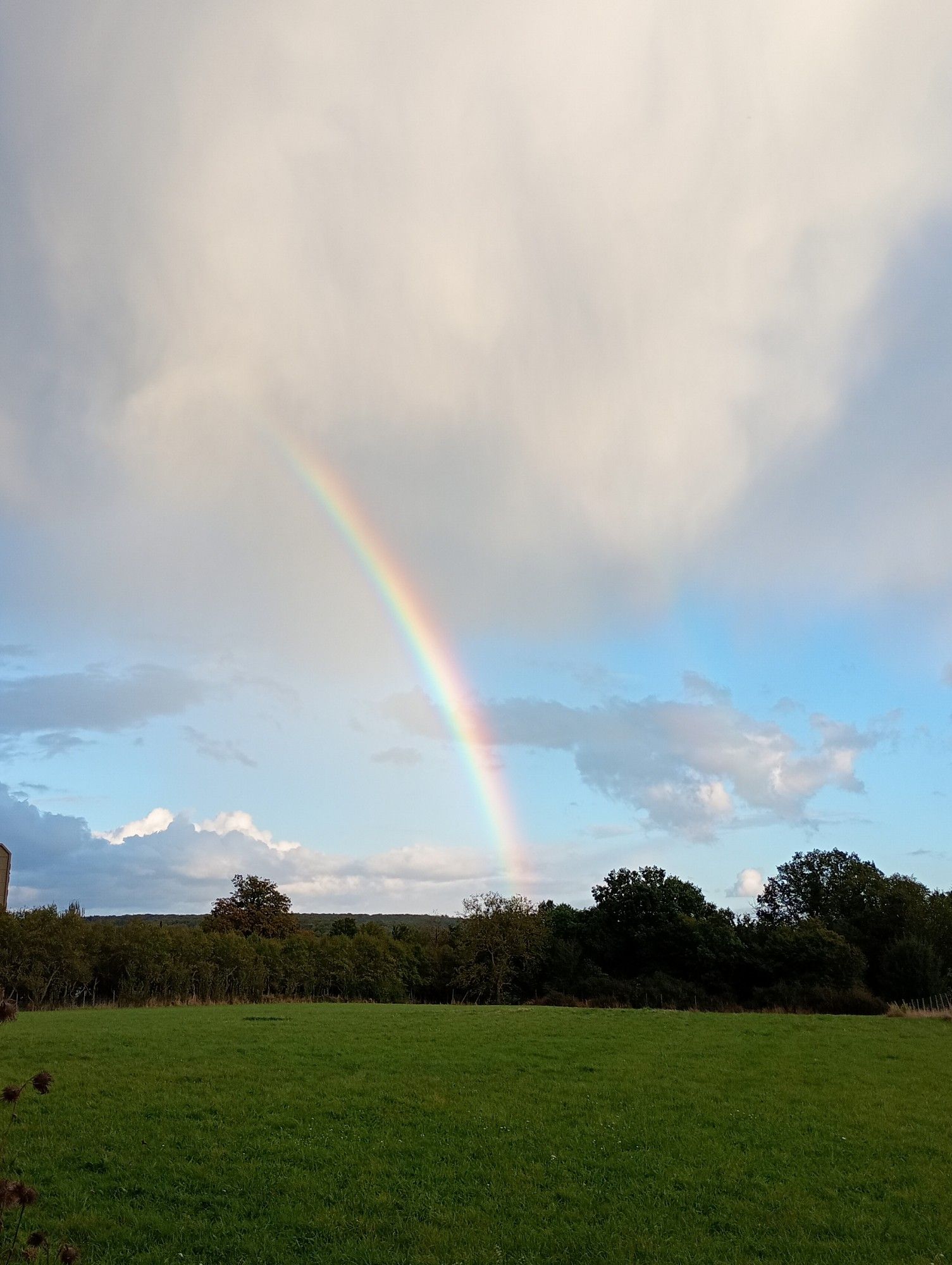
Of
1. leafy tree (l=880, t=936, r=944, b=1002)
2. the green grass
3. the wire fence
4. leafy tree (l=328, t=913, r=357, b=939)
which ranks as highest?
leafy tree (l=328, t=913, r=357, b=939)

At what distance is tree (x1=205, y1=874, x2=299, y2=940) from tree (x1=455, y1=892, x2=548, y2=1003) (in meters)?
24.3

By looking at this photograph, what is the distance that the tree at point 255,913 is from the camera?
89438mm

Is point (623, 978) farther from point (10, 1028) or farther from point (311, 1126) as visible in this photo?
point (311, 1126)

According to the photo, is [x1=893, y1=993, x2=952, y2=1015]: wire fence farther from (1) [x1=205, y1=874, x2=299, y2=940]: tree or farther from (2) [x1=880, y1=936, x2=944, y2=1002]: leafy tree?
(1) [x1=205, y1=874, x2=299, y2=940]: tree

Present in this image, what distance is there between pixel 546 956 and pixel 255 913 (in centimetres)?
3523

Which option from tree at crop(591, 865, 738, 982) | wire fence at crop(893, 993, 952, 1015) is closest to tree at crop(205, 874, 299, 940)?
tree at crop(591, 865, 738, 982)

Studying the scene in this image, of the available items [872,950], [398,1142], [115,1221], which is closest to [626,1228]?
[398,1142]

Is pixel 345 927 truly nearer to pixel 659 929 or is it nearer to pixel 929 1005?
pixel 659 929

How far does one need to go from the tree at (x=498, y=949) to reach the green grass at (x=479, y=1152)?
161 feet

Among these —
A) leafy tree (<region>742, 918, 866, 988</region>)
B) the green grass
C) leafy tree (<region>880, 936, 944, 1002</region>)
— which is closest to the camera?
the green grass

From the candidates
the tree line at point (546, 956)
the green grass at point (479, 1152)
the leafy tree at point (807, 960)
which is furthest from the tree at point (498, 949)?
the green grass at point (479, 1152)

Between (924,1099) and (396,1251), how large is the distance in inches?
586

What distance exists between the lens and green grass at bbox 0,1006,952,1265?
10.2m

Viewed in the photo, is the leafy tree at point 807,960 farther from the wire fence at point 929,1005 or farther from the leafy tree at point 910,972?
the wire fence at point 929,1005
